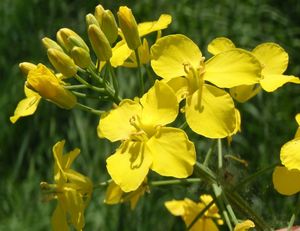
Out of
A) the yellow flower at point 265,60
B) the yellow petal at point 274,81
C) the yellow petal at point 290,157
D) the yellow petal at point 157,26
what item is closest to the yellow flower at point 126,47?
the yellow petal at point 157,26

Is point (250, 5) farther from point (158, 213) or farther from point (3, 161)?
point (3, 161)

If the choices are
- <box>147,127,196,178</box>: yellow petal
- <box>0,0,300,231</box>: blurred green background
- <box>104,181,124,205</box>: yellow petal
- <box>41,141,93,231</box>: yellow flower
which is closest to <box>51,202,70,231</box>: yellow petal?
<box>41,141,93,231</box>: yellow flower

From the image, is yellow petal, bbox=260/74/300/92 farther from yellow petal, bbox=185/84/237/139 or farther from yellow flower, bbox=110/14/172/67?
yellow flower, bbox=110/14/172/67

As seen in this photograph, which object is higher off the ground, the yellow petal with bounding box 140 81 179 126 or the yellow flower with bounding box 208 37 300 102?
the yellow petal with bounding box 140 81 179 126

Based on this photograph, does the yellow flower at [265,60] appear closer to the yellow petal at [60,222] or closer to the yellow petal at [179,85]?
the yellow petal at [179,85]

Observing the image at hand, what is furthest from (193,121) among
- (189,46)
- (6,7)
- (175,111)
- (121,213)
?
(6,7)

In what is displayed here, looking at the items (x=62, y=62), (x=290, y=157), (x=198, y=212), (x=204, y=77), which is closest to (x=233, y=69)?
(x=204, y=77)
